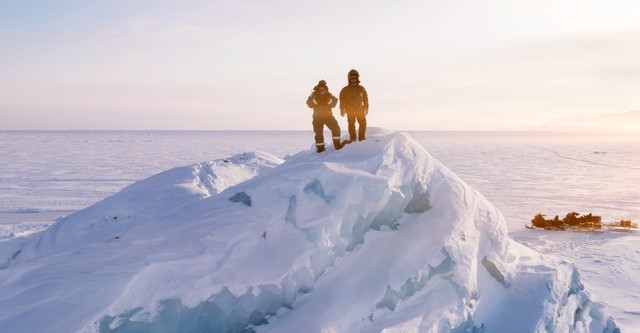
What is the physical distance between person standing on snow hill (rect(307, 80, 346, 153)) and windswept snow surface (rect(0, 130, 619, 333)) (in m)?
0.71

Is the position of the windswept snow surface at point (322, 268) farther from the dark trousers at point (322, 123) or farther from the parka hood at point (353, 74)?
the parka hood at point (353, 74)

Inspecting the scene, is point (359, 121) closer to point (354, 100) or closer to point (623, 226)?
point (354, 100)

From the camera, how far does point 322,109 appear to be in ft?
29.6

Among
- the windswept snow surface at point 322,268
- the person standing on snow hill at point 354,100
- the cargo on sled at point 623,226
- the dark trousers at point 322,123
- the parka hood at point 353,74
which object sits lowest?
the cargo on sled at point 623,226

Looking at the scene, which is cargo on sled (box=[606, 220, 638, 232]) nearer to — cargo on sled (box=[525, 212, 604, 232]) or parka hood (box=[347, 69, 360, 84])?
cargo on sled (box=[525, 212, 604, 232])

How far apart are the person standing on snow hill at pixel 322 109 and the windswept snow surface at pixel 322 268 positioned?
71 centimetres

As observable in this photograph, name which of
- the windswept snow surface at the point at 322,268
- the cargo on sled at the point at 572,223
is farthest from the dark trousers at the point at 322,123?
the cargo on sled at the point at 572,223

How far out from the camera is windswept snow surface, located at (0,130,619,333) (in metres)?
5.39

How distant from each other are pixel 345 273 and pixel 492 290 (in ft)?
7.26

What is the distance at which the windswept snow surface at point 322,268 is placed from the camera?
539 cm

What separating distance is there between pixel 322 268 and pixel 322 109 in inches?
144

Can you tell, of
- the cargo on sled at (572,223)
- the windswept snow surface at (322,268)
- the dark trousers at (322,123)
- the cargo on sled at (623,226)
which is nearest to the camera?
the windswept snow surface at (322,268)

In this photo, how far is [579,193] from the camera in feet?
75.8

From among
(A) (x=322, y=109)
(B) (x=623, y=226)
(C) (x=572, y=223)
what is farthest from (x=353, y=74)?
(B) (x=623, y=226)
